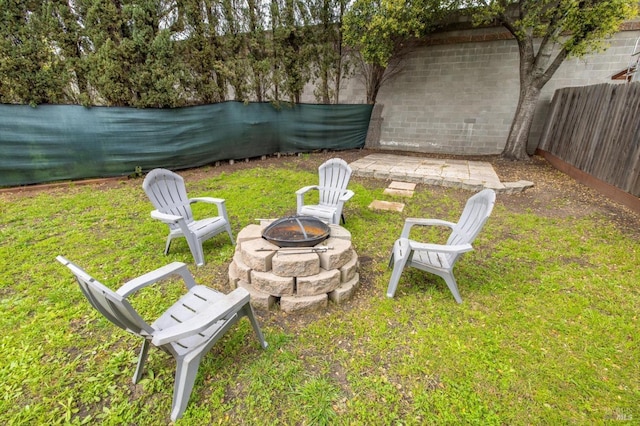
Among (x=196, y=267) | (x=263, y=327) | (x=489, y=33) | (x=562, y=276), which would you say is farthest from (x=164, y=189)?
(x=489, y=33)

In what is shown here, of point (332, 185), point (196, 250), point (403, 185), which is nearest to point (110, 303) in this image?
point (196, 250)

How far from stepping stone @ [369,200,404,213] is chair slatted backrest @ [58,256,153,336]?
11.0 feet

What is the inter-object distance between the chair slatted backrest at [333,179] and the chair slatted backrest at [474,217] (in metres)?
1.48

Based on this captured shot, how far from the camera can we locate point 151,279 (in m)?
1.56

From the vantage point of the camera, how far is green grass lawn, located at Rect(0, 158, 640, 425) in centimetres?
145

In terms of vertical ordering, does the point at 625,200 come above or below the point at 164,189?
below

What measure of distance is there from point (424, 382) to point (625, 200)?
175 inches

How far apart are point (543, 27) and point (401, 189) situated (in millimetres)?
3889

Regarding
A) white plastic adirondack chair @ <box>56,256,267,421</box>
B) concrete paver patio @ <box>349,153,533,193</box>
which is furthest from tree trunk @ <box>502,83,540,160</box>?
white plastic adirondack chair @ <box>56,256,267,421</box>

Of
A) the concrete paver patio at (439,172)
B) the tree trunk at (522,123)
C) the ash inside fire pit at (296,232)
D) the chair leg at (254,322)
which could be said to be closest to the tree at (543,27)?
the tree trunk at (522,123)

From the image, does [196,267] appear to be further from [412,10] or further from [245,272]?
[412,10]

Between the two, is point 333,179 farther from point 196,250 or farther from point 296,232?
point 196,250

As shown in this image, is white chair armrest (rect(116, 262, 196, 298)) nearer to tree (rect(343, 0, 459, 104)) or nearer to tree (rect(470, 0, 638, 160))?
tree (rect(343, 0, 459, 104))

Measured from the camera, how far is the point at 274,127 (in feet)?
22.4
